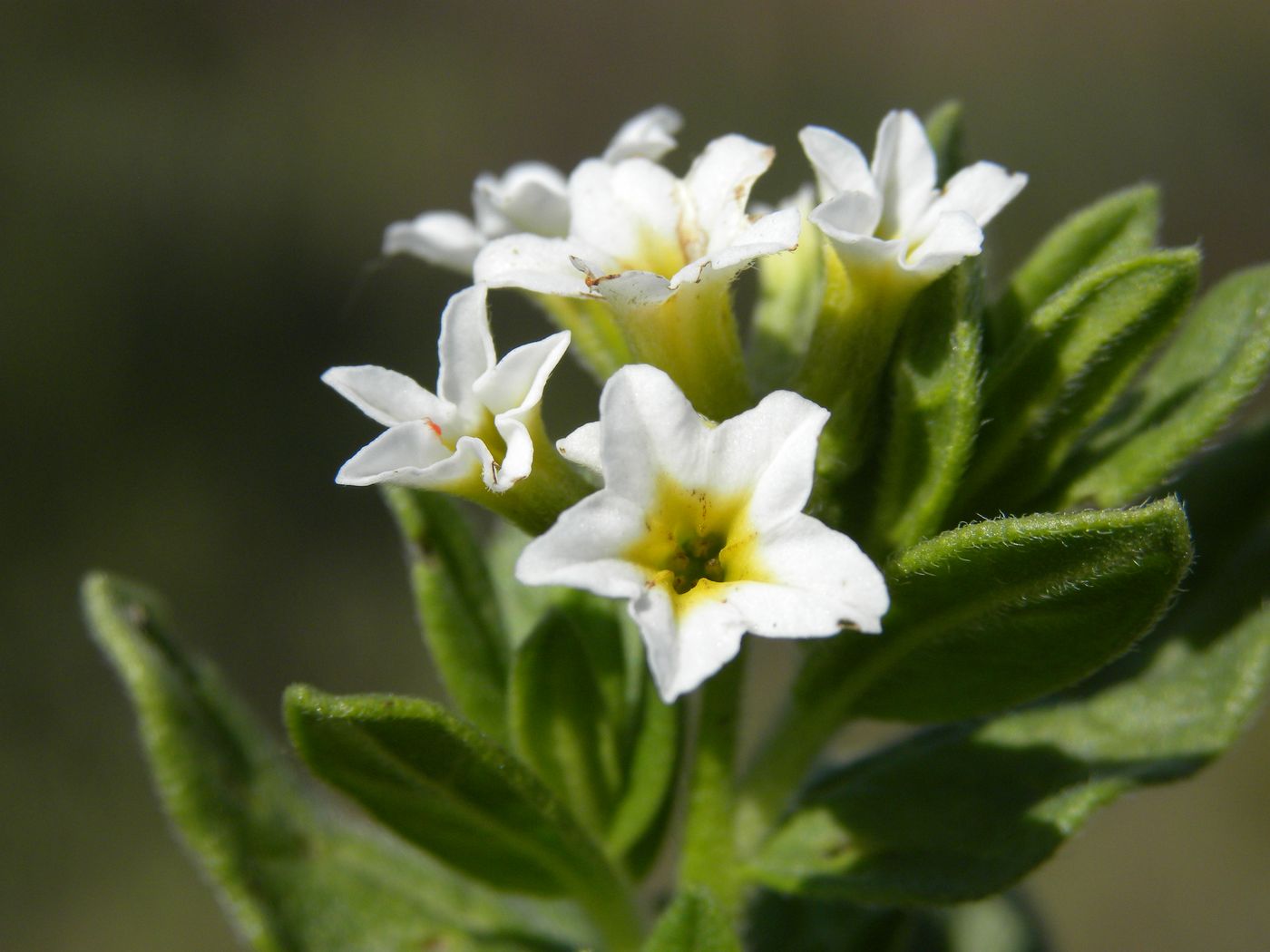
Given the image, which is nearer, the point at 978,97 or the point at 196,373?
the point at 196,373

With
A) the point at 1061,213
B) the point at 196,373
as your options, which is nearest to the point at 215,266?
the point at 196,373

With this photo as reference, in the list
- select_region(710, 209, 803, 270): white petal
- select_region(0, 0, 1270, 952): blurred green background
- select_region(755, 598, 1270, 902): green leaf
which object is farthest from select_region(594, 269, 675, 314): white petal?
select_region(0, 0, 1270, 952): blurred green background

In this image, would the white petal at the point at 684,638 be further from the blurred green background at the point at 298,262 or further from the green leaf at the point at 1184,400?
the blurred green background at the point at 298,262

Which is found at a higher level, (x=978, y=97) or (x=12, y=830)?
(x=978, y=97)

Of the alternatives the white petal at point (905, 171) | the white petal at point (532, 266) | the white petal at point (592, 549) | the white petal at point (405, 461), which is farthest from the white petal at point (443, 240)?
the white petal at point (592, 549)

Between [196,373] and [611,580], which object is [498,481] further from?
[196,373]
